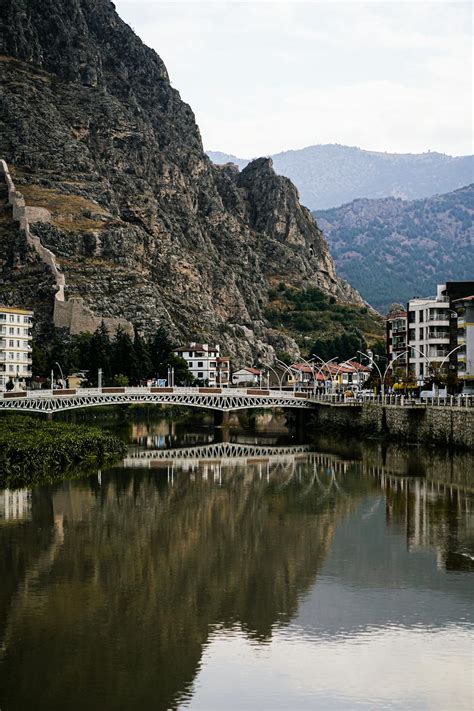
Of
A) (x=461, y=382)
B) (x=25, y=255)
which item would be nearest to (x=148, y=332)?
(x=25, y=255)

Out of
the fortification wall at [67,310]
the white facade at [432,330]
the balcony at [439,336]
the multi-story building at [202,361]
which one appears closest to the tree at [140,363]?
the fortification wall at [67,310]

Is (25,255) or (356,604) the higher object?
(25,255)

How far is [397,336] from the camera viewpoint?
440ft

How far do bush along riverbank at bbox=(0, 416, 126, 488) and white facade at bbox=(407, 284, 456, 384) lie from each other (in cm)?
3974

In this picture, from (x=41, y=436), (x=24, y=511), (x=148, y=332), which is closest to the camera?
(x=24, y=511)

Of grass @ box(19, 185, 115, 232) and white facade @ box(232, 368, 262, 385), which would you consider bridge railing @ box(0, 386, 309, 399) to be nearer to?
white facade @ box(232, 368, 262, 385)

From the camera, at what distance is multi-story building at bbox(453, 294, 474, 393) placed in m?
102

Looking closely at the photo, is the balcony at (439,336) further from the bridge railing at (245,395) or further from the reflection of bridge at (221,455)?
the reflection of bridge at (221,455)

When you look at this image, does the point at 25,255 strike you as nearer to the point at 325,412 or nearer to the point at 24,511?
the point at 325,412

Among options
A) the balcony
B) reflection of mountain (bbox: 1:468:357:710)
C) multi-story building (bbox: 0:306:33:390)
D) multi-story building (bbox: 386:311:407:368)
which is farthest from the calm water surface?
multi-story building (bbox: 0:306:33:390)

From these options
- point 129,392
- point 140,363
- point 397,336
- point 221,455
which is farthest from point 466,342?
point 140,363

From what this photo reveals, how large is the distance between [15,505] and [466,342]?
5497 centimetres

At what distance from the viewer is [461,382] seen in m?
103

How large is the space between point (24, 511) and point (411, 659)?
94.3ft
